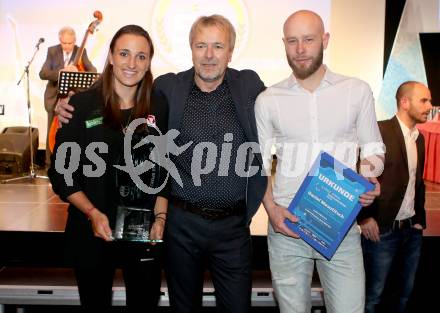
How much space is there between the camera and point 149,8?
7270mm

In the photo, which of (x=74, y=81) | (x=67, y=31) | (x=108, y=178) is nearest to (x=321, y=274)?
(x=108, y=178)

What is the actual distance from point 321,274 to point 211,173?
0.62m

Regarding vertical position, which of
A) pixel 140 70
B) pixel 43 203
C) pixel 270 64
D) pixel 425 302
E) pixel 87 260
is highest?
pixel 270 64

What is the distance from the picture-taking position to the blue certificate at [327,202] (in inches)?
78.3

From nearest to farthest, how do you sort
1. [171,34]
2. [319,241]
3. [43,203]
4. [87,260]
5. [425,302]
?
[87,260], [319,241], [425,302], [43,203], [171,34]

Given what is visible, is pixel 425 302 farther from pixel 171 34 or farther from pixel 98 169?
pixel 171 34

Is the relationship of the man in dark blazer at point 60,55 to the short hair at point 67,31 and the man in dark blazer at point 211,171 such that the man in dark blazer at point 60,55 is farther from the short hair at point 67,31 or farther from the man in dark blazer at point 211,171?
the man in dark blazer at point 211,171

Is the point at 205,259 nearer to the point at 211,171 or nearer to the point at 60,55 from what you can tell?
the point at 211,171

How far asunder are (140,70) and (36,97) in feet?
20.3

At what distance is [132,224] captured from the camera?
73.3 inches

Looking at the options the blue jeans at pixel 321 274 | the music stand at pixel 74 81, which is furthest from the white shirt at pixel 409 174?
the music stand at pixel 74 81

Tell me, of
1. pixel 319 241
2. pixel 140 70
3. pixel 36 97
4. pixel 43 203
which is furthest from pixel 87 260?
pixel 36 97

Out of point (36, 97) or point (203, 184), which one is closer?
point (203, 184)

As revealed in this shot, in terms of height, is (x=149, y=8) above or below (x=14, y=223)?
above
